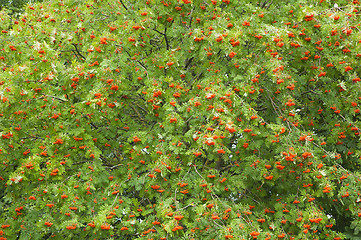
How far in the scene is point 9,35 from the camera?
8508 millimetres

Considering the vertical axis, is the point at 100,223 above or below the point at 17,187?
above

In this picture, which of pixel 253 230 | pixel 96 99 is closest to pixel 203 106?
pixel 96 99

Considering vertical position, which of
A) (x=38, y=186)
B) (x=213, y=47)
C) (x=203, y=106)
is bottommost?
(x=38, y=186)

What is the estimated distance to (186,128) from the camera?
7.84 metres

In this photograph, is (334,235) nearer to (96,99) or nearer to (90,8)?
(96,99)

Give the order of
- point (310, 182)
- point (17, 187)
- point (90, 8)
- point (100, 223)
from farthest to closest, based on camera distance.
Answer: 1. point (90, 8)
2. point (17, 187)
3. point (310, 182)
4. point (100, 223)

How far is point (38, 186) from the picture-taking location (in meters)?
6.96

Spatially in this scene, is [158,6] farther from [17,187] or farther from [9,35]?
[17,187]

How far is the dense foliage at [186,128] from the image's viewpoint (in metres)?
6.09

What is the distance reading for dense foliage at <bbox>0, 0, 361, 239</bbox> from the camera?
609cm

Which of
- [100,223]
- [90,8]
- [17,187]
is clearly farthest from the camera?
[90,8]

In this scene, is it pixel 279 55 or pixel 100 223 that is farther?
pixel 279 55

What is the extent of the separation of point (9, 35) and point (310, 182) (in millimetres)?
6840

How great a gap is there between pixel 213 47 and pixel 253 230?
3.00 metres
